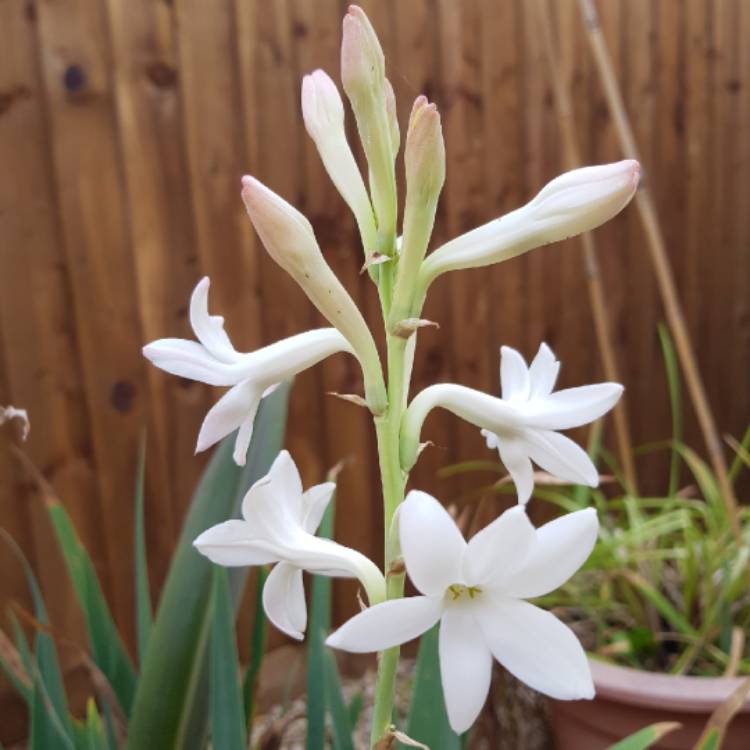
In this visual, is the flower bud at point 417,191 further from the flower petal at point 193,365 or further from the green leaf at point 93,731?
the green leaf at point 93,731

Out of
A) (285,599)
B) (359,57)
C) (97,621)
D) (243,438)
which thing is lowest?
(97,621)

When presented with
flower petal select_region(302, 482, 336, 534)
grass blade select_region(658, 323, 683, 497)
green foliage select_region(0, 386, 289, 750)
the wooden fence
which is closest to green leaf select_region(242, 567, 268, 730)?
green foliage select_region(0, 386, 289, 750)

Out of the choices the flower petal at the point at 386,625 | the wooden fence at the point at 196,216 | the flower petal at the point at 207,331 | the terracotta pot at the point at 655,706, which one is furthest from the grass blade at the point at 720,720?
the wooden fence at the point at 196,216

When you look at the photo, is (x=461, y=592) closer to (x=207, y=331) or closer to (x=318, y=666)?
(x=207, y=331)

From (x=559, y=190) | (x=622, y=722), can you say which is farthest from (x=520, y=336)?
(x=559, y=190)

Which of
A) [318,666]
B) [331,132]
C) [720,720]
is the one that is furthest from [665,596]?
[331,132]
